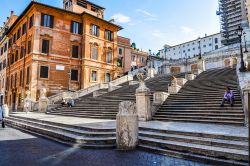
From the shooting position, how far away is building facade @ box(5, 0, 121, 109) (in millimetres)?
28078

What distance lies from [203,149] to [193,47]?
81586 millimetres

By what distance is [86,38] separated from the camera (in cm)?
3164

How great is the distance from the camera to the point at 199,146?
6.48 m

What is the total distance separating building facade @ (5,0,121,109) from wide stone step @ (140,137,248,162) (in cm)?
2305

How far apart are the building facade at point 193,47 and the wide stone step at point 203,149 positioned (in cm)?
7127

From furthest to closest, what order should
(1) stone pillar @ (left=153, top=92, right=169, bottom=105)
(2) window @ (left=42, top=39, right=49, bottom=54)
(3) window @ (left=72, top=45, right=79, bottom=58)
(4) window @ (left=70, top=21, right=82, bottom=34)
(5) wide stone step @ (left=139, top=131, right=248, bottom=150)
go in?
(4) window @ (left=70, top=21, right=82, bottom=34) < (3) window @ (left=72, top=45, right=79, bottom=58) < (2) window @ (left=42, top=39, right=49, bottom=54) < (1) stone pillar @ (left=153, top=92, right=169, bottom=105) < (5) wide stone step @ (left=139, top=131, right=248, bottom=150)

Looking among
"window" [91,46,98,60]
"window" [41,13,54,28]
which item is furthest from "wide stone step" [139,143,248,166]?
"window" [91,46,98,60]

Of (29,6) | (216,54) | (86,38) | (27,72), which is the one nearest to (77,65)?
(86,38)

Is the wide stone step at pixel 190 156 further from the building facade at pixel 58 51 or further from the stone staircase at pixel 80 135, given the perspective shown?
the building facade at pixel 58 51

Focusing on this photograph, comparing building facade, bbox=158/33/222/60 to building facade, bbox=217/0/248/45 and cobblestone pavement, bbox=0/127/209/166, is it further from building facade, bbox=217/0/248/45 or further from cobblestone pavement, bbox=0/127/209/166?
cobblestone pavement, bbox=0/127/209/166

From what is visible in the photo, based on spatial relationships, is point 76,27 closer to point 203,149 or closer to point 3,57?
point 3,57

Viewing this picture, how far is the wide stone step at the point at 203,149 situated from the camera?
5601 millimetres

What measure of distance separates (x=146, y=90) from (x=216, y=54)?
38250mm

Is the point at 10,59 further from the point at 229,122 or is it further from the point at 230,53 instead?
the point at 230,53
